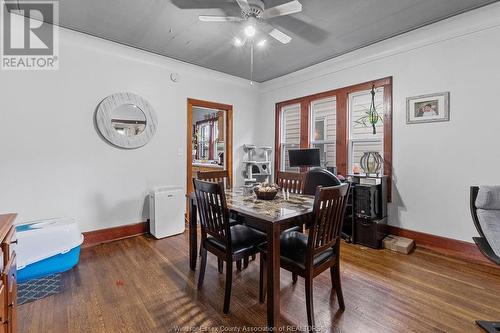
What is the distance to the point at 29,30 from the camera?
9.06 feet

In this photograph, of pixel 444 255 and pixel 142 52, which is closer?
pixel 444 255

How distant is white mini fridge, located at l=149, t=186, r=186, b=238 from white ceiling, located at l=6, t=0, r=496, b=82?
2.07 meters

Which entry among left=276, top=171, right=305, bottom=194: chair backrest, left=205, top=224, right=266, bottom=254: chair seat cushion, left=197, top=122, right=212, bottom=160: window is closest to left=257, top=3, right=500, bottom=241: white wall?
left=276, top=171, right=305, bottom=194: chair backrest

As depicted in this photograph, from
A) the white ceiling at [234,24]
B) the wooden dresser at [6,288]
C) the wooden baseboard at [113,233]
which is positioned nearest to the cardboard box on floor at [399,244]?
the white ceiling at [234,24]

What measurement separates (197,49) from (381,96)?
2724 mm

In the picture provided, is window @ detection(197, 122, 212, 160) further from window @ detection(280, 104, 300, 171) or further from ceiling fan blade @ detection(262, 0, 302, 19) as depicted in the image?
ceiling fan blade @ detection(262, 0, 302, 19)

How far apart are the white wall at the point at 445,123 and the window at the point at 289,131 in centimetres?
138

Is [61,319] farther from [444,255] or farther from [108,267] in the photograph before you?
[444,255]

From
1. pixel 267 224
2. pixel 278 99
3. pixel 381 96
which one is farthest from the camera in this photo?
pixel 278 99

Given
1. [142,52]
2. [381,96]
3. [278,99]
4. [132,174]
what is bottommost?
[132,174]

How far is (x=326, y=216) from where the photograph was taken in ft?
5.31

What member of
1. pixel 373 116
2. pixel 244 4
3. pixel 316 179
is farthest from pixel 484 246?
pixel 244 4

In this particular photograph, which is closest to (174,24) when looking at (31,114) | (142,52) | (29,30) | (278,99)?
(142,52)

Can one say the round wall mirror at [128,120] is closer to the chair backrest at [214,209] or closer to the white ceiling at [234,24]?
the white ceiling at [234,24]
